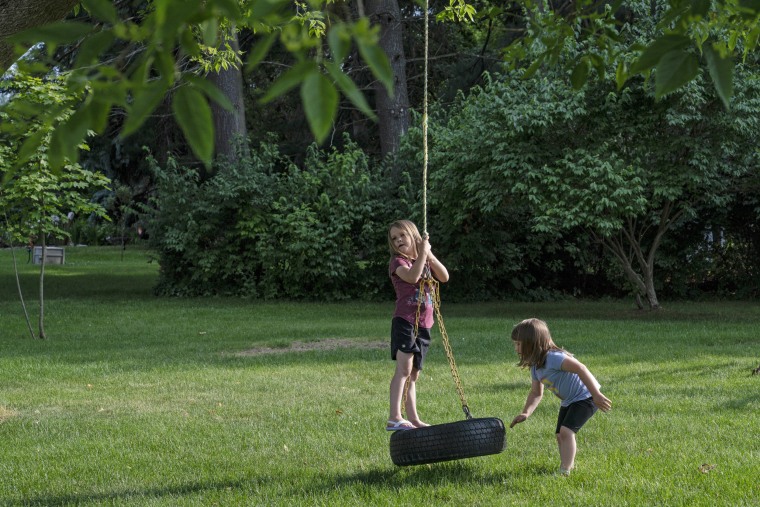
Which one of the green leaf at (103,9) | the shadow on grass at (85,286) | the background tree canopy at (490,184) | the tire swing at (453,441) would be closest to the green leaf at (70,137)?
the green leaf at (103,9)

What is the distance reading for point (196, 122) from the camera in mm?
1615

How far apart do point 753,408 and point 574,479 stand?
8.44 feet

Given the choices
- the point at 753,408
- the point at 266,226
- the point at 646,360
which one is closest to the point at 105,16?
the point at 753,408

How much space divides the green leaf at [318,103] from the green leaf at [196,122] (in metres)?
0.18

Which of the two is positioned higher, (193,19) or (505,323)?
(193,19)

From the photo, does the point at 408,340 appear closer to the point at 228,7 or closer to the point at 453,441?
the point at 453,441

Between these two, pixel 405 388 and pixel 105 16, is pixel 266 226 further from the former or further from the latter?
pixel 105 16

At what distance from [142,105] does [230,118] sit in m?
19.8

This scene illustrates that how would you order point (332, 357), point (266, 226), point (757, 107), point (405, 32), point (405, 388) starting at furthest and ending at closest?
point (405, 32) < point (266, 226) < point (757, 107) < point (332, 357) < point (405, 388)

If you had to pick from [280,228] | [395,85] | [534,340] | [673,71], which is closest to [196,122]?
[673,71]

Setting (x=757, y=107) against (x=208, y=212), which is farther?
(x=208, y=212)

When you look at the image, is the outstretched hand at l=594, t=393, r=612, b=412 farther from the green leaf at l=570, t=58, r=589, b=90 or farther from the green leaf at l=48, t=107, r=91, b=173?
the green leaf at l=48, t=107, r=91, b=173

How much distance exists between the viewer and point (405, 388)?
5.96 metres

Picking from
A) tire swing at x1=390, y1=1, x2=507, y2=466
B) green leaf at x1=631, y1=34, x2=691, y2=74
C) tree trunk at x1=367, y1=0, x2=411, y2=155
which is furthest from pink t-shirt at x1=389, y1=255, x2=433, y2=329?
tree trunk at x1=367, y1=0, x2=411, y2=155
